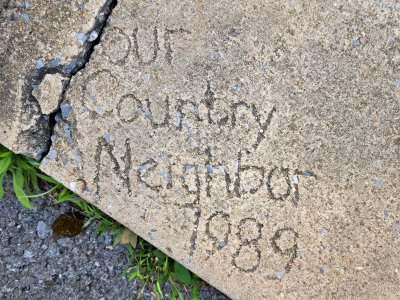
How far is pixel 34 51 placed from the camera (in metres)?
2.02

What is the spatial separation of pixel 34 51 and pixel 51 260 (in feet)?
2.52

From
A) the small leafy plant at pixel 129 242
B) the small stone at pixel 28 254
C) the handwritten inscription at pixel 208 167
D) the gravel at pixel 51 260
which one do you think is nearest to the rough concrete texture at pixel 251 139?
the handwritten inscription at pixel 208 167

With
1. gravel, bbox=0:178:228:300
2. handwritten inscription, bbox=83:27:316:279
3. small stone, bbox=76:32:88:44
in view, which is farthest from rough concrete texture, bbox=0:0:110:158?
gravel, bbox=0:178:228:300

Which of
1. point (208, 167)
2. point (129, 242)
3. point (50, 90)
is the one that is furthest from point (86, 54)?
point (129, 242)

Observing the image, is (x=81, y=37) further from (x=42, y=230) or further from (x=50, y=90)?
(x=42, y=230)

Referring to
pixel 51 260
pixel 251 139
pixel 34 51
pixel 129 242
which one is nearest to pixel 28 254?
pixel 51 260

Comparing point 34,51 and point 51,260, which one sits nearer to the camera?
point 34,51

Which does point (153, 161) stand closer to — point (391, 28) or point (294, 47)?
point (294, 47)

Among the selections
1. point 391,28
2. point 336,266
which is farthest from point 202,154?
point 391,28

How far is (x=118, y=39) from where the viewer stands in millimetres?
1990

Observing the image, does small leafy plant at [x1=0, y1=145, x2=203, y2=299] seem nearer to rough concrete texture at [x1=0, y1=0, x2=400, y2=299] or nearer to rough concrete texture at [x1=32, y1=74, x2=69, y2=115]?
rough concrete texture at [x1=0, y1=0, x2=400, y2=299]

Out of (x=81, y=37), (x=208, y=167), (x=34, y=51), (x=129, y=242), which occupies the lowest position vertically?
(x=129, y=242)

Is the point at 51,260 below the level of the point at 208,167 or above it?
below

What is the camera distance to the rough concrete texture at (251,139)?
189 cm
